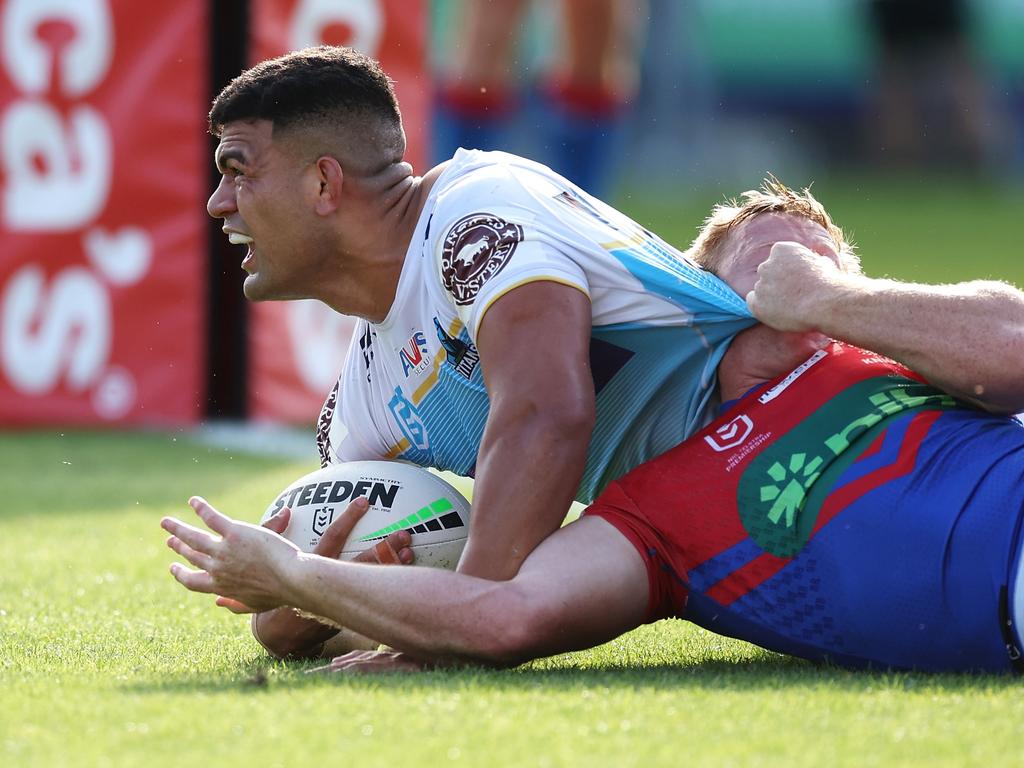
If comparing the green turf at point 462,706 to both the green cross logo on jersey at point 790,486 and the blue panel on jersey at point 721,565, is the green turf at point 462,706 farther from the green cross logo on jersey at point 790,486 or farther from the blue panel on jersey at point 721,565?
the green cross logo on jersey at point 790,486

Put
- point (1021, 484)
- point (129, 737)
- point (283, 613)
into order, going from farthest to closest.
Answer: point (283, 613) → point (1021, 484) → point (129, 737)

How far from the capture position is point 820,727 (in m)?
2.72

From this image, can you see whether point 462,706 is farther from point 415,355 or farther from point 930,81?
point 930,81

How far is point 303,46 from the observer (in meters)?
7.62

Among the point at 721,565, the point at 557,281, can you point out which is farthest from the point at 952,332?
the point at 557,281

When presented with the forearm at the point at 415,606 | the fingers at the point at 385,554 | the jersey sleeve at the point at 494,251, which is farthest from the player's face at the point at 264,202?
the forearm at the point at 415,606

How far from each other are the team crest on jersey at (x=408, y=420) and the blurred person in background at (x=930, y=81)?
19.8 m

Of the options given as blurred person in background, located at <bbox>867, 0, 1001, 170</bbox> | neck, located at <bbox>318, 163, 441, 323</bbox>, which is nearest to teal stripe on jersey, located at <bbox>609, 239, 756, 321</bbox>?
neck, located at <bbox>318, 163, 441, 323</bbox>

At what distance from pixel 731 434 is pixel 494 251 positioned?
612mm

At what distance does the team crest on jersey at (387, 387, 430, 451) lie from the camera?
3.85 metres

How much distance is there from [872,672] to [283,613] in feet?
3.88

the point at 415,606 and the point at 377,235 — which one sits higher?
the point at 377,235

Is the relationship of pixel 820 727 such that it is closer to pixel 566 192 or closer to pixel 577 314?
pixel 577 314

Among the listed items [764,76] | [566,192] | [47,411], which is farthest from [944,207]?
[566,192]
